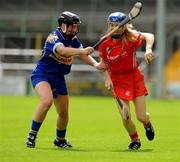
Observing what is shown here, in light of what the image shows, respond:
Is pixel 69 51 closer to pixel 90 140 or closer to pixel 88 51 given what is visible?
pixel 88 51

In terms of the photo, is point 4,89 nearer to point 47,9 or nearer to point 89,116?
point 47,9

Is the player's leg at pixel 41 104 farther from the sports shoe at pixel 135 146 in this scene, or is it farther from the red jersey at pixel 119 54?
the sports shoe at pixel 135 146

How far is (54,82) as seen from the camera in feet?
37.0

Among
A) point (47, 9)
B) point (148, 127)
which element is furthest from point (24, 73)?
point (148, 127)

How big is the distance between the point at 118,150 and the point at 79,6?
3200 cm

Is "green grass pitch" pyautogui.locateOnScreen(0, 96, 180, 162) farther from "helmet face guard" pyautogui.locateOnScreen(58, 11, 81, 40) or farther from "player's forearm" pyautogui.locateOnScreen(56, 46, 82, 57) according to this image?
"helmet face guard" pyautogui.locateOnScreen(58, 11, 81, 40)

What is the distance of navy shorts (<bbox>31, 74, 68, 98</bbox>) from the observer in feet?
36.9

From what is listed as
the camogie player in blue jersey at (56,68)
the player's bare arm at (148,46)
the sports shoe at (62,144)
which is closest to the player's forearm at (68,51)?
the camogie player in blue jersey at (56,68)

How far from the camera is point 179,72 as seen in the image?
36.3m

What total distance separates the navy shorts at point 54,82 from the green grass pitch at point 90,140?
2.82 feet

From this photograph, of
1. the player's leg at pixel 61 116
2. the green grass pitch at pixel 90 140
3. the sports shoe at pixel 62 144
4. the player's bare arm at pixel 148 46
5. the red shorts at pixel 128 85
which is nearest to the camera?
the green grass pitch at pixel 90 140

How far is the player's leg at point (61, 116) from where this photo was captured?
11336 millimetres

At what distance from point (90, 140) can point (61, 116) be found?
161 centimetres

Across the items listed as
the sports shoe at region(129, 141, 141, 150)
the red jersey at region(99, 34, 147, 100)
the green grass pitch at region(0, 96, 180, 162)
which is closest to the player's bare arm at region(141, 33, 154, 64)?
the red jersey at region(99, 34, 147, 100)
